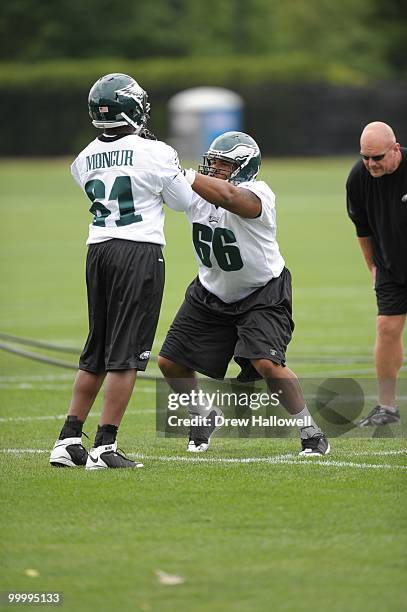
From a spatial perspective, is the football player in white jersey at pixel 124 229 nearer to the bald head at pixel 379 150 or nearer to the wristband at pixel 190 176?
the wristband at pixel 190 176

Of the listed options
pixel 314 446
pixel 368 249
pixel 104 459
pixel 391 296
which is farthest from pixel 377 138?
pixel 104 459

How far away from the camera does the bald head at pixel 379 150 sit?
8289 mm

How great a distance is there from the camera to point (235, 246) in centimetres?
739

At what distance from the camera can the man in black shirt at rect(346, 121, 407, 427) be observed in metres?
8.42

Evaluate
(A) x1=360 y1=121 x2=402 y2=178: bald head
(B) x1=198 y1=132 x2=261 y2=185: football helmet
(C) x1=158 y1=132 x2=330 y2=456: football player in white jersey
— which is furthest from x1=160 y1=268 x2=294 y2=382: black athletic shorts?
(A) x1=360 y1=121 x2=402 y2=178: bald head

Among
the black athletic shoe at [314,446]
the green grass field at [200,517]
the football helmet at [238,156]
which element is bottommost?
the green grass field at [200,517]

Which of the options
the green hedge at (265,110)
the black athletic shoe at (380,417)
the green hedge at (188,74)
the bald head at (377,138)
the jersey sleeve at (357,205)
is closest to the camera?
the bald head at (377,138)

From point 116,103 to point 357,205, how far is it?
2.49m

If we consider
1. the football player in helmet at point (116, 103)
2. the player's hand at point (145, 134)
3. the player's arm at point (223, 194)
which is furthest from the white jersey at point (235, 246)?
the football player in helmet at point (116, 103)

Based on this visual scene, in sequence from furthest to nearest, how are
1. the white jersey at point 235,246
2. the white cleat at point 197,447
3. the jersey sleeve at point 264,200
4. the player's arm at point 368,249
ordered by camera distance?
the player's arm at point 368,249 < the white cleat at point 197,447 < the white jersey at point 235,246 < the jersey sleeve at point 264,200

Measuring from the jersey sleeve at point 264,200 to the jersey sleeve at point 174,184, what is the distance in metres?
0.45

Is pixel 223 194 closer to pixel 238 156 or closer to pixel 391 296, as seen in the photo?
pixel 238 156

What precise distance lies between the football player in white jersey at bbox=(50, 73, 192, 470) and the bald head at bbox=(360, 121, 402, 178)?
185 centimetres

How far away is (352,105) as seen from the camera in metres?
52.2
